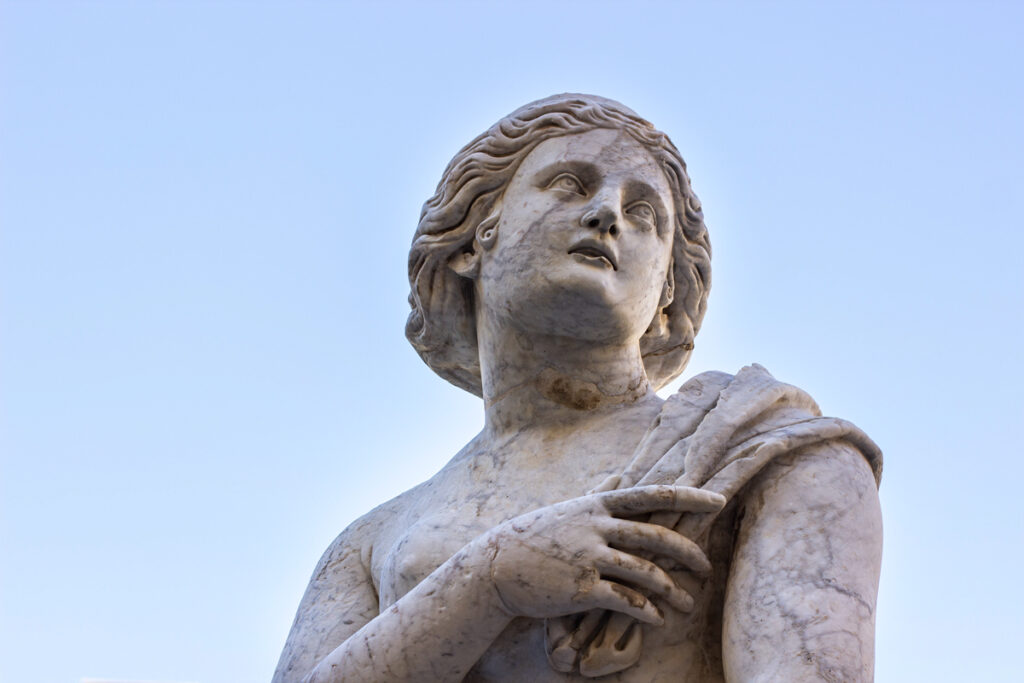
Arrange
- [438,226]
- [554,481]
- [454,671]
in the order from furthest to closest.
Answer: [438,226]
[554,481]
[454,671]

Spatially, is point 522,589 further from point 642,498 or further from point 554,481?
point 554,481

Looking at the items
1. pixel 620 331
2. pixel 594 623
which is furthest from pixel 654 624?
pixel 620 331

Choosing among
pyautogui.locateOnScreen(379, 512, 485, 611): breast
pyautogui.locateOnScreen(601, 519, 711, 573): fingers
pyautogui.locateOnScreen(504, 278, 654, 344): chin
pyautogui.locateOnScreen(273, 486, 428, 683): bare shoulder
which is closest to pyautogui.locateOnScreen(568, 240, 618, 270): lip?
pyautogui.locateOnScreen(504, 278, 654, 344): chin

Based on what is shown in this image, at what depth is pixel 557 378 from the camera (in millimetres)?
5801

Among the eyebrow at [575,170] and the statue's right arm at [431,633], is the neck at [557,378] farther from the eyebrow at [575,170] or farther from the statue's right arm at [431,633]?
the statue's right arm at [431,633]

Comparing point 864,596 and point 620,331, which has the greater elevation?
point 620,331

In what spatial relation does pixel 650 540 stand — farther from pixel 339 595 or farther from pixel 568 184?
pixel 568 184

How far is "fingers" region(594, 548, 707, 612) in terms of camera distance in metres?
4.61

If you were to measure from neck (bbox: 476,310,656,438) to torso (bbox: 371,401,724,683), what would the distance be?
0.09 m

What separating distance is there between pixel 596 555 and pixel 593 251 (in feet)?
4.44

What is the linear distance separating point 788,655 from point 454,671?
0.99 m

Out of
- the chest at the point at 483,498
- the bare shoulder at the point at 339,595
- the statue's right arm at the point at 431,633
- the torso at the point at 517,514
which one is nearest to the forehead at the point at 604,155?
the torso at the point at 517,514

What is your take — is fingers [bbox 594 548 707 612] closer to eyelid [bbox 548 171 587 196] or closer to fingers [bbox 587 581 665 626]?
fingers [bbox 587 581 665 626]

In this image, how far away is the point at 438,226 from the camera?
20.3 ft
